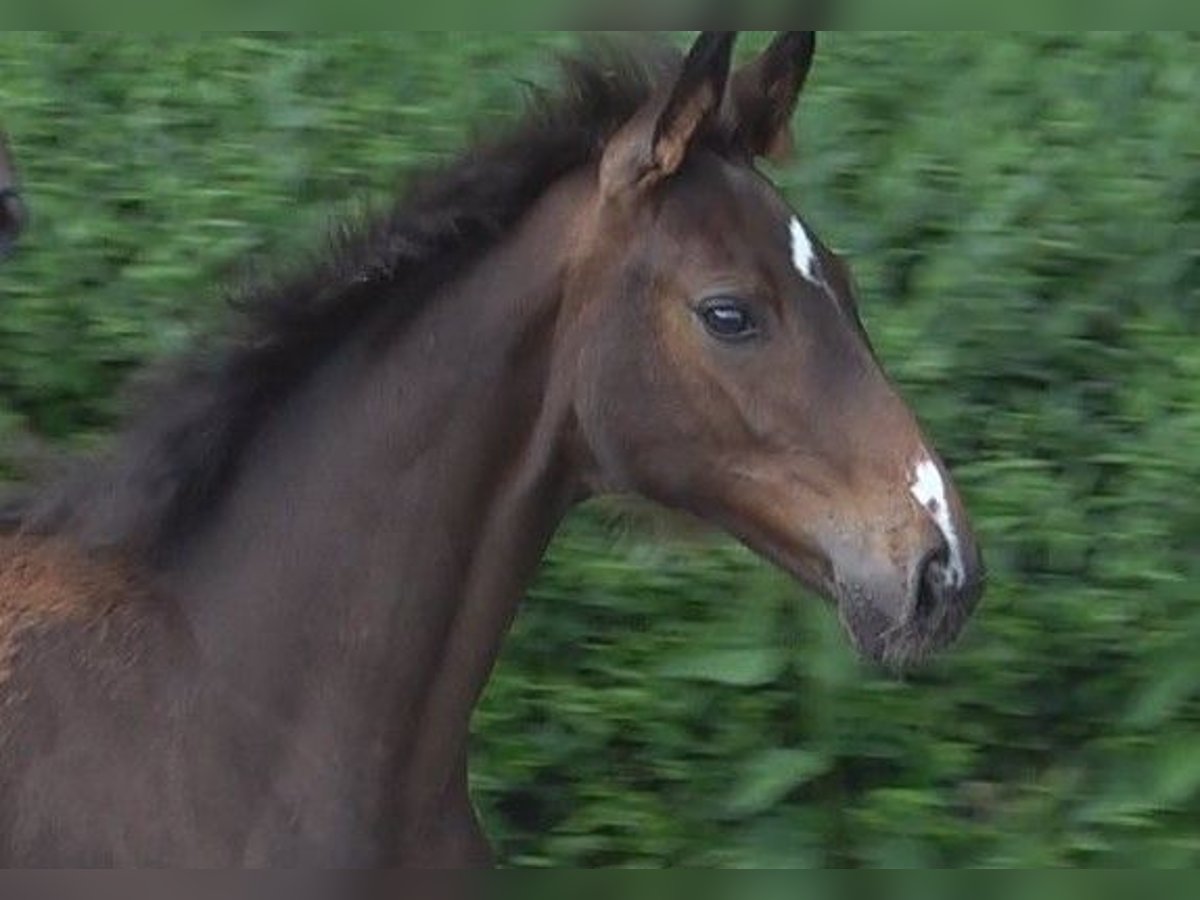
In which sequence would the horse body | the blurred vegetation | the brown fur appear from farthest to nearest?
1. the blurred vegetation
2. the brown fur
3. the horse body

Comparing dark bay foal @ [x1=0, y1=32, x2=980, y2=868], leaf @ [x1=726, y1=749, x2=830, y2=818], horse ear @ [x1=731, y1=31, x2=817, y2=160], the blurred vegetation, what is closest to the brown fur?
dark bay foal @ [x1=0, y1=32, x2=980, y2=868]

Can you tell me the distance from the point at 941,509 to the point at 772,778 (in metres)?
1.60

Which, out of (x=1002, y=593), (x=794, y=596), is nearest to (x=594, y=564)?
(x=794, y=596)

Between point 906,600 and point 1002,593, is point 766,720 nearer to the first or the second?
point 1002,593

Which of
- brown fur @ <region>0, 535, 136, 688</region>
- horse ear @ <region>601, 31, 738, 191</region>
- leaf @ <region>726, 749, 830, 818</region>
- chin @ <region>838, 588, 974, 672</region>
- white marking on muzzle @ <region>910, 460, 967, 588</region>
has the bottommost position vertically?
leaf @ <region>726, 749, 830, 818</region>

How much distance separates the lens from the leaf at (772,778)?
5.66 m

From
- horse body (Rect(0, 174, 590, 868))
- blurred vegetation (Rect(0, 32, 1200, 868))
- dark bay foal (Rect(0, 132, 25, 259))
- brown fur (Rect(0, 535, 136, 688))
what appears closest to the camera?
horse body (Rect(0, 174, 590, 868))

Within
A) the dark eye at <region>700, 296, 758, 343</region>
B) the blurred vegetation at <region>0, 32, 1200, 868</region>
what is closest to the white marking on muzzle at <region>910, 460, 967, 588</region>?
Answer: the dark eye at <region>700, 296, 758, 343</region>

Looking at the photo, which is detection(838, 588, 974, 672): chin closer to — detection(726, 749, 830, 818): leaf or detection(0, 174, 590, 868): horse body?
detection(0, 174, 590, 868): horse body

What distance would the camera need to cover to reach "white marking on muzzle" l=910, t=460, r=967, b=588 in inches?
164

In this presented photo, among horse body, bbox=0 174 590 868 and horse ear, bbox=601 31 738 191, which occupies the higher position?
horse ear, bbox=601 31 738 191

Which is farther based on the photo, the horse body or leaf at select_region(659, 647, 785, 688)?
leaf at select_region(659, 647, 785, 688)

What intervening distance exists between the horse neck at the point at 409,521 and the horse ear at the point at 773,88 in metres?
0.38

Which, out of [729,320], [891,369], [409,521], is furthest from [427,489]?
[891,369]
